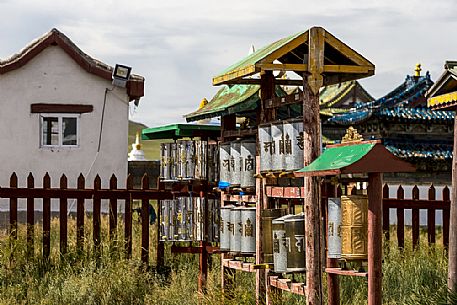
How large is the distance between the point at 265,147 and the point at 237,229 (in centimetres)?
97

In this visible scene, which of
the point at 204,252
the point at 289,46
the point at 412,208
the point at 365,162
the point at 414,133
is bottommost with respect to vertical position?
the point at 204,252

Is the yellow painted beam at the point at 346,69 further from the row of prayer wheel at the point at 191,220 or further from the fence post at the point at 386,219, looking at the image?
the fence post at the point at 386,219

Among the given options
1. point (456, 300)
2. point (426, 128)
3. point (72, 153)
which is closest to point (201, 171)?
point (456, 300)

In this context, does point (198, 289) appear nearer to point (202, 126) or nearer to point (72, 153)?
point (202, 126)

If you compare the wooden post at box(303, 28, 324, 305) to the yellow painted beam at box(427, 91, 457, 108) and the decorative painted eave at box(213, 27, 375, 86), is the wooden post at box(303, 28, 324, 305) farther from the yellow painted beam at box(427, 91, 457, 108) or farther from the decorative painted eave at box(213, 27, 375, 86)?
the yellow painted beam at box(427, 91, 457, 108)

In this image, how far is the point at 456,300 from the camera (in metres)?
6.49

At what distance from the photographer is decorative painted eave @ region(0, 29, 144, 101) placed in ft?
66.4

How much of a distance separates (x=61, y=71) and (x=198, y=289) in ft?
38.7

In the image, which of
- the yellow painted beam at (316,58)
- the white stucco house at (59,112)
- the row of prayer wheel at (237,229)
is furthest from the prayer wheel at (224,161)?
→ the white stucco house at (59,112)

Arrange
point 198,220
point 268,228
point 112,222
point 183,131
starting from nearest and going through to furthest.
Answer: point 268,228 → point 198,220 → point 183,131 → point 112,222

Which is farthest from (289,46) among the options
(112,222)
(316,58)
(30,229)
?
(30,229)

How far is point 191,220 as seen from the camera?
10.0 meters

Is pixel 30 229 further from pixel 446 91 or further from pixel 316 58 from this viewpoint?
pixel 446 91

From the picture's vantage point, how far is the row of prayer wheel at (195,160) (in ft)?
32.7
